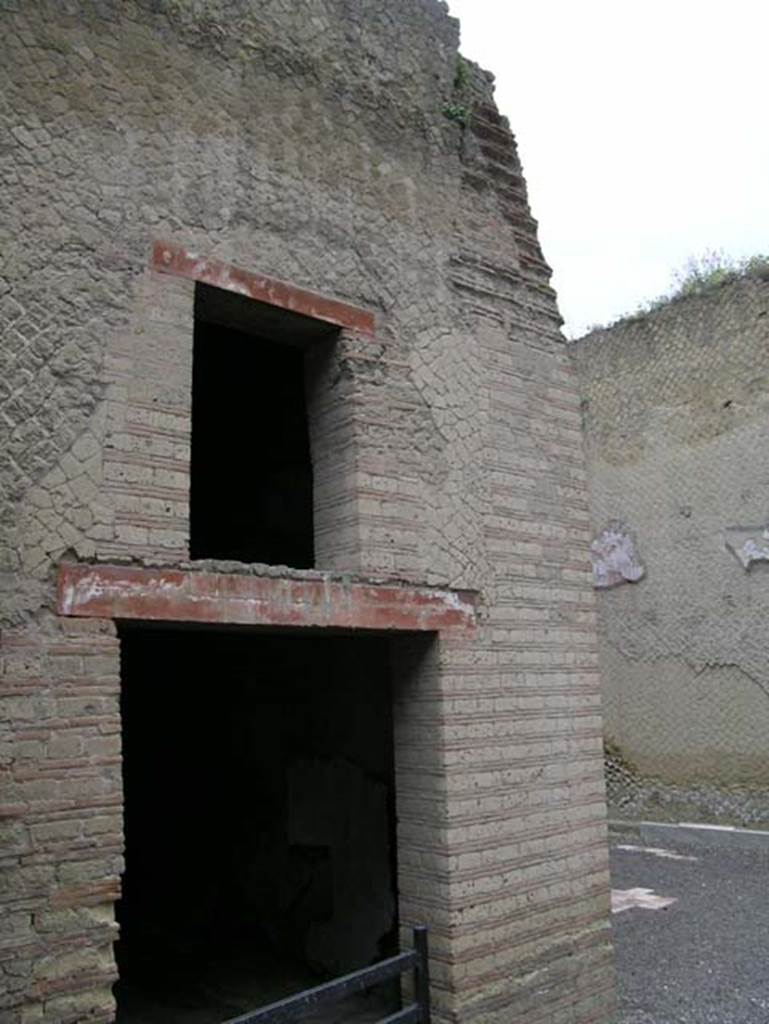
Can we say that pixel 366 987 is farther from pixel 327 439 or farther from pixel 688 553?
pixel 688 553

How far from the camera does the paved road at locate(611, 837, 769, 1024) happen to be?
5.33 m

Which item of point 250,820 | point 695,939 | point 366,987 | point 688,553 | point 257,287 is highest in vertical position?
point 257,287

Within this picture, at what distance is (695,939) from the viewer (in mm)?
6676

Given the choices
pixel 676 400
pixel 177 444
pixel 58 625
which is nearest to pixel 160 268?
pixel 177 444

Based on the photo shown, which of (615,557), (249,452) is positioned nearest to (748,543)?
(615,557)

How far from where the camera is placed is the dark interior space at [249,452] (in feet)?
19.9

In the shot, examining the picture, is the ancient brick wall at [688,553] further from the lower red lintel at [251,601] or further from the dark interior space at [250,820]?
the lower red lintel at [251,601]

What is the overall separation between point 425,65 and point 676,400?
7.17m

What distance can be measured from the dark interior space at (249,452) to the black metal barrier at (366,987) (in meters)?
2.46

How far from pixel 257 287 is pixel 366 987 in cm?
286

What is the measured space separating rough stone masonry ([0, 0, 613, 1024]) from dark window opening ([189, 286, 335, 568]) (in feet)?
4.45

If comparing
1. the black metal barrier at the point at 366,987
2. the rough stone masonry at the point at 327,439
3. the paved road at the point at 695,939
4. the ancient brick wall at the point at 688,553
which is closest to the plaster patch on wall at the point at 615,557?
the ancient brick wall at the point at 688,553

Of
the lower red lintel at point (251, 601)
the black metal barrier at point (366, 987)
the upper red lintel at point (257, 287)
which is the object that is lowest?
the black metal barrier at point (366, 987)

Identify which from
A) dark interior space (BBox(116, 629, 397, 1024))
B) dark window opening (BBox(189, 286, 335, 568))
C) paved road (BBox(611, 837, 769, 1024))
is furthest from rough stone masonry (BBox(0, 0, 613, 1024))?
dark window opening (BBox(189, 286, 335, 568))
